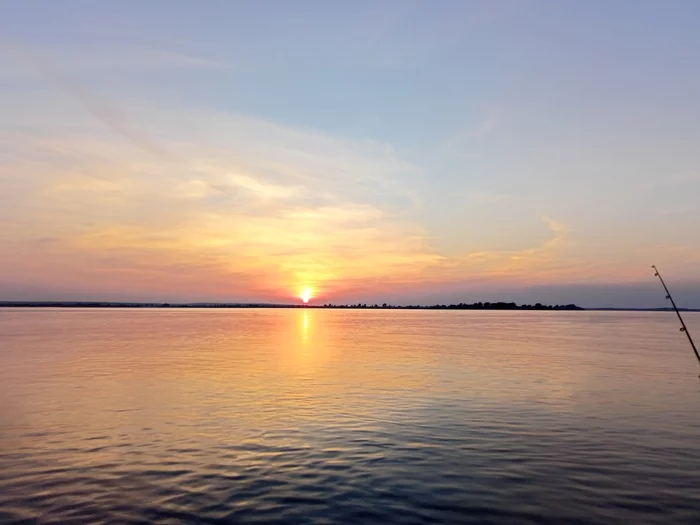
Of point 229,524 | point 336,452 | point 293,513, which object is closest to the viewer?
point 229,524

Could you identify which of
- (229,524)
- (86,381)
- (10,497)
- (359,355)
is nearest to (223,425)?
(10,497)

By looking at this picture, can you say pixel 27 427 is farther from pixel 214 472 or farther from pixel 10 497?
pixel 214 472

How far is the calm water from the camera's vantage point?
1338 centimetres

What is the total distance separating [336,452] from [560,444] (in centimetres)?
815

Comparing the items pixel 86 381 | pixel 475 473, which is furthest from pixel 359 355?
pixel 475 473

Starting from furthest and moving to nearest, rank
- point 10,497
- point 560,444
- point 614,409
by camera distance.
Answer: point 614,409 < point 560,444 < point 10,497

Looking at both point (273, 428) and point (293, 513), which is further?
point (273, 428)

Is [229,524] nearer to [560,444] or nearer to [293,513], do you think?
[293,513]

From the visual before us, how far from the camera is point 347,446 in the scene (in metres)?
19.4

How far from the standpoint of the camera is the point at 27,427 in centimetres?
2216

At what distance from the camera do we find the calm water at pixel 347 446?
13.4 metres

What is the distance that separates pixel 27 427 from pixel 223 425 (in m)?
7.75

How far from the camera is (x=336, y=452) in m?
18.5

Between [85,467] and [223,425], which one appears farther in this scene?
[223,425]
